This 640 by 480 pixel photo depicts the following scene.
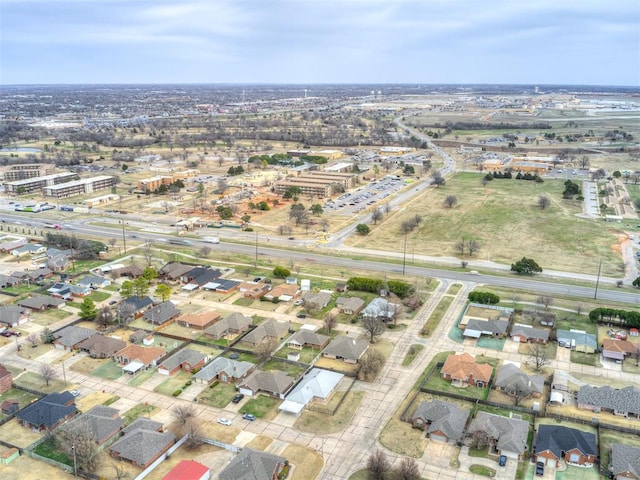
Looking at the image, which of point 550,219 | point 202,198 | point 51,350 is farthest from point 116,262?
point 550,219

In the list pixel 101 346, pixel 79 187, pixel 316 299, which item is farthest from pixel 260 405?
pixel 79 187

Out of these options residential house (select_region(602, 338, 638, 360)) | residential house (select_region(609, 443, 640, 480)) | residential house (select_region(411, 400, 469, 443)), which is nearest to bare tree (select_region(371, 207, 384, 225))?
residential house (select_region(602, 338, 638, 360))

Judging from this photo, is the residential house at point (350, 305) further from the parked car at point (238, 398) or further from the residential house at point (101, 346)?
the residential house at point (101, 346)

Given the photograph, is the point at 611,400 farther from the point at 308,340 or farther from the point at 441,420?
the point at 308,340

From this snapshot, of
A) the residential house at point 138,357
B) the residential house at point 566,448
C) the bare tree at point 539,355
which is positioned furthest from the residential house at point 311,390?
the bare tree at point 539,355

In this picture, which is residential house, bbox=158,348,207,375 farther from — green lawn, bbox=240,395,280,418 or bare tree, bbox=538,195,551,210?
bare tree, bbox=538,195,551,210

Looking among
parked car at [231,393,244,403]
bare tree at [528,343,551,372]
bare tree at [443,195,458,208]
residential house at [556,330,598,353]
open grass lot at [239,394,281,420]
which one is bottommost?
open grass lot at [239,394,281,420]
